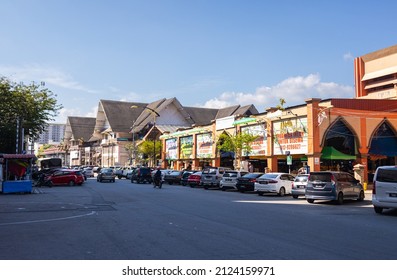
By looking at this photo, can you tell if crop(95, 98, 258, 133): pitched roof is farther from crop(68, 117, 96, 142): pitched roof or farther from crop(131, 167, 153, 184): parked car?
crop(131, 167, 153, 184): parked car

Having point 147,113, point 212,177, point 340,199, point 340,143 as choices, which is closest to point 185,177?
point 212,177

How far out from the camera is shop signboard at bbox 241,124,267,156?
40781mm

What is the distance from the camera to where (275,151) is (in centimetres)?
3916

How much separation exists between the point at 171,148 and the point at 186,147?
577cm

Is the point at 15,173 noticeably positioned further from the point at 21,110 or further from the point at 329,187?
the point at 329,187

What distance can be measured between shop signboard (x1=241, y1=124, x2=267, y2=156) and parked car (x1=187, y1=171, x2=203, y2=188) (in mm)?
8555

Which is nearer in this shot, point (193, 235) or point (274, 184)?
point (193, 235)

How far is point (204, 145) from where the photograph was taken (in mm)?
52938

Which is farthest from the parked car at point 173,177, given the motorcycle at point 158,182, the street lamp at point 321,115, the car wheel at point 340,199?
the car wheel at point 340,199

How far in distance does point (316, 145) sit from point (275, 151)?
5.60 meters

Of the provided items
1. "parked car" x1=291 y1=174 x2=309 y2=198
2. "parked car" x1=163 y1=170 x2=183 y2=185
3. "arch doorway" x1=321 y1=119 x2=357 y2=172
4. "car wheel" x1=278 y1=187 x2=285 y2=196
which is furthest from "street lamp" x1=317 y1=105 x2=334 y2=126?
"parked car" x1=163 y1=170 x2=183 y2=185

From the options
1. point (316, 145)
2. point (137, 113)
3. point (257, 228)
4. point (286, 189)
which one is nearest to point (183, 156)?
point (316, 145)

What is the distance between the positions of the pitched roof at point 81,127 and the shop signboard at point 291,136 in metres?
81.5

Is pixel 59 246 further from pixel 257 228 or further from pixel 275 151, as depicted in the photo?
pixel 275 151
